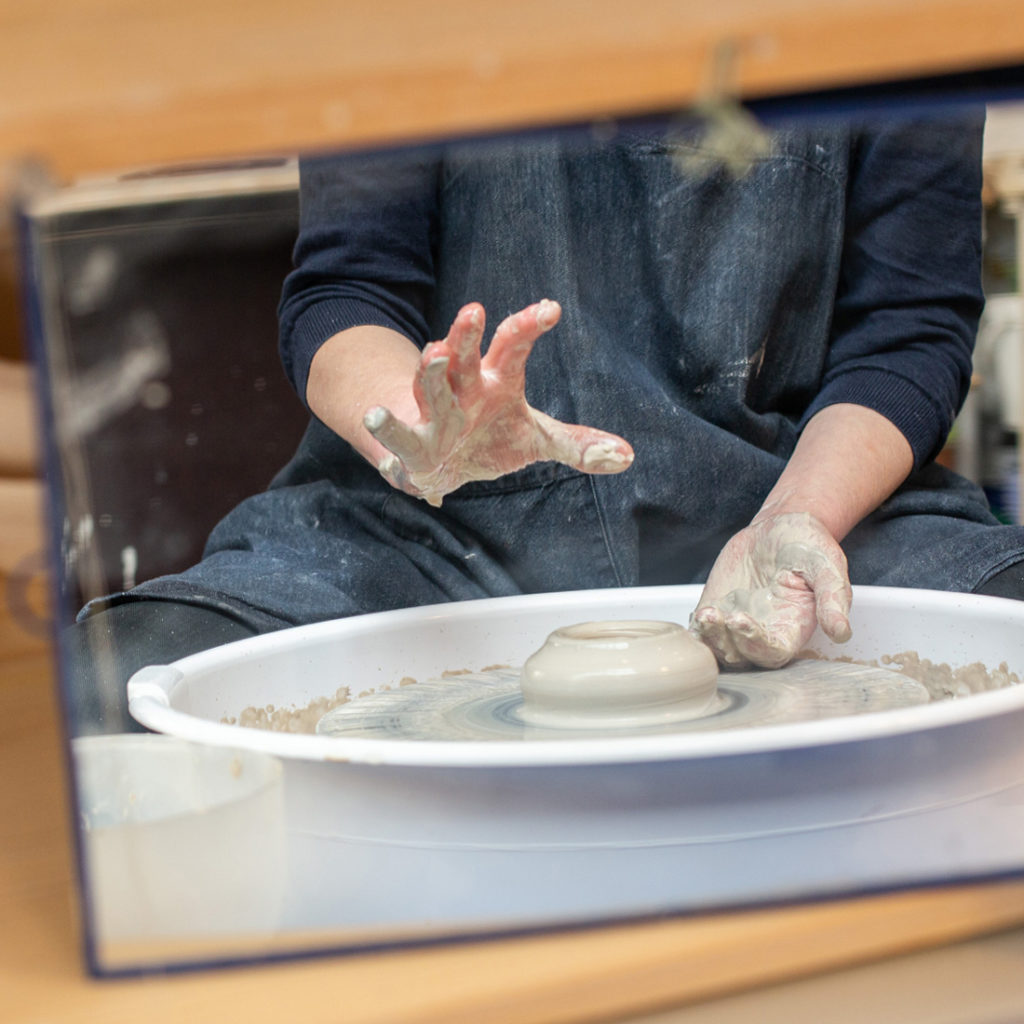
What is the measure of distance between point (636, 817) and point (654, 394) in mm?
383

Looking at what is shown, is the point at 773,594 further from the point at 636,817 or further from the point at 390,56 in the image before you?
the point at 390,56

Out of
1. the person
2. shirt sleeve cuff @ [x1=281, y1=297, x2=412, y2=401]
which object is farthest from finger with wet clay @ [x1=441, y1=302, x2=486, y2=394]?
shirt sleeve cuff @ [x1=281, y1=297, x2=412, y2=401]

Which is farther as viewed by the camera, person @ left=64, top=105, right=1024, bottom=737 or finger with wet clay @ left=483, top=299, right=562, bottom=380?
person @ left=64, top=105, right=1024, bottom=737

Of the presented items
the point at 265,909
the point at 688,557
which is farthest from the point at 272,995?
the point at 688,557

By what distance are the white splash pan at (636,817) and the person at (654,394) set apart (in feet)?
0.65

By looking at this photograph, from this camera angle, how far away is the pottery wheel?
1.93ft

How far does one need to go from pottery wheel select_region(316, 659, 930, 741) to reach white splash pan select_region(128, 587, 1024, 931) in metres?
0.12

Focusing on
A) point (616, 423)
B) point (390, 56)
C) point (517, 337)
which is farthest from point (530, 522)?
point (390, 56)

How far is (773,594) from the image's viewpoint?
0.73m

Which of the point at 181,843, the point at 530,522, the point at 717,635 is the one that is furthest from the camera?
the point at 530,522

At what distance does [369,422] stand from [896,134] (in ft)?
1.15

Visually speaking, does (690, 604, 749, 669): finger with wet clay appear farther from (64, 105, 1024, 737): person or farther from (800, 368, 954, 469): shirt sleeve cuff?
(800, 368, 954, 469): shirt sleeve cuff

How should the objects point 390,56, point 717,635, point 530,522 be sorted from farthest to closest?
point 530,522 < point 717,635 < point 390,56

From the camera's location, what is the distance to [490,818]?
1.41 feet
